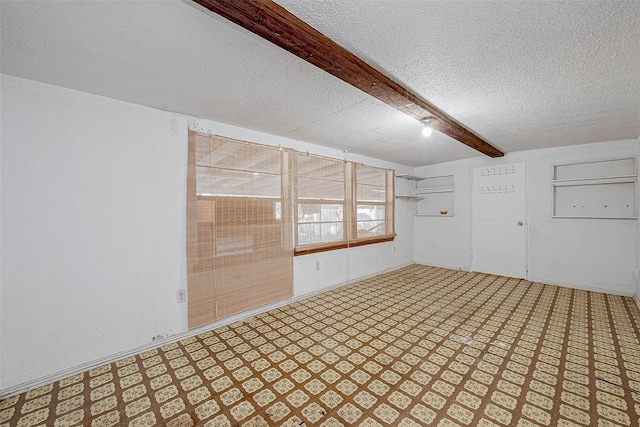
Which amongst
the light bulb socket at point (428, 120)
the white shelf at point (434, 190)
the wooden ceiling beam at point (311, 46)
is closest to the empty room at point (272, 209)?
the wooden ceiling beam at point (311, 46)

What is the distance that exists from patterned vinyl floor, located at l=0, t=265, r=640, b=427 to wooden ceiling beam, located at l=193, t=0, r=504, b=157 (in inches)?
85.6

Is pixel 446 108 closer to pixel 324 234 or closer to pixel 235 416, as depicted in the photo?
pixel 324 234

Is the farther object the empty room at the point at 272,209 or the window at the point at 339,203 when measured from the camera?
the window at the point at 339,203

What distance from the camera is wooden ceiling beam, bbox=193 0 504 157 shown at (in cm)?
122

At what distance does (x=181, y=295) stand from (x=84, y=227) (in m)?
1.00

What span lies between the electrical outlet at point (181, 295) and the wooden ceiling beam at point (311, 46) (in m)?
2.36

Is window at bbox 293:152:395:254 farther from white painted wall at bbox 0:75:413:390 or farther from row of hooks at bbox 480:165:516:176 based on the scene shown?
row of hooks at bbox 480:165:516:176

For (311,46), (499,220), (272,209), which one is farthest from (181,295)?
(499,220)

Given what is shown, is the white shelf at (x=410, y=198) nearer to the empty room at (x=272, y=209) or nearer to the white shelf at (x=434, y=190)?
the white shelf at (x=434, y=190)

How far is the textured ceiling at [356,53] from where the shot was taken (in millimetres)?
1299

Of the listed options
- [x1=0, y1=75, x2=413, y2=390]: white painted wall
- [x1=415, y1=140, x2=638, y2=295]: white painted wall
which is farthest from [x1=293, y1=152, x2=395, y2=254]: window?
[x1=0, y1=75, x2=413, y2=390]: white painted wall

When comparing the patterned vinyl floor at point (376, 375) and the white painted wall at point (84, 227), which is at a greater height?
the white painted wall at point (84, 227)

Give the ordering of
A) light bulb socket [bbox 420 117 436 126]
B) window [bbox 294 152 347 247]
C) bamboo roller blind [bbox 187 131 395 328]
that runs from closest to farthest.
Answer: light bulb socket [bbox 420 117 436 126]
bamboo roller blind [bbox 187 131 395 328]
window [bbox 294 152 347 247]

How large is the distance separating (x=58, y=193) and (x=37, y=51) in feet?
3.23
